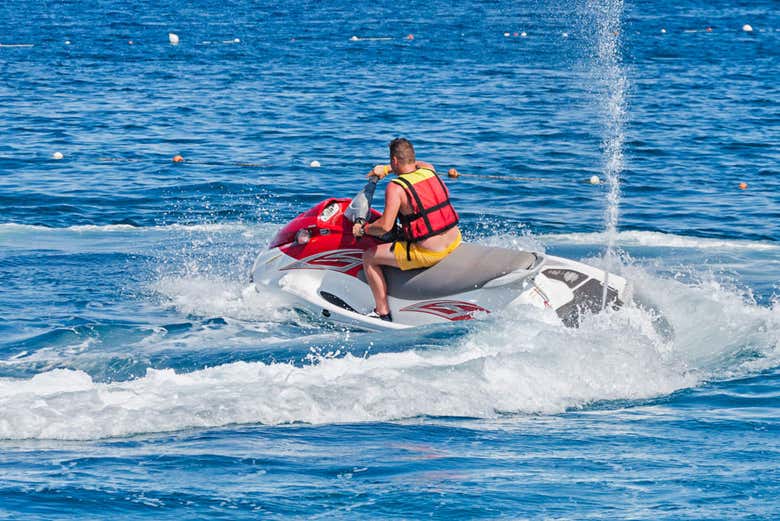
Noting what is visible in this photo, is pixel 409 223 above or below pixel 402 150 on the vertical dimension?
below

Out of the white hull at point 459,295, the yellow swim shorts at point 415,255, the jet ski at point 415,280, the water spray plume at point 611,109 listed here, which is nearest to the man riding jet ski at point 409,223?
the yellow swim shorts at point 415,255

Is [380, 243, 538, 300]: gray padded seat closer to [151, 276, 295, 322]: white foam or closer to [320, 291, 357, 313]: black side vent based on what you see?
[320, 291, 357, 313]: black side vent

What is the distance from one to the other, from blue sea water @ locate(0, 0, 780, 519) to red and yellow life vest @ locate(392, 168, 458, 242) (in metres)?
0.85

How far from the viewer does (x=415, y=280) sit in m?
9.83

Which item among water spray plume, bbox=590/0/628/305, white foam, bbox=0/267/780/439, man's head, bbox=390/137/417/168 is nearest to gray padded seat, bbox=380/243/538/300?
white foam, bbox=0/267/780/439

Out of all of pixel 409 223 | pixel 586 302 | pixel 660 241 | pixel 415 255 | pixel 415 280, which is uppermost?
pixel 409 223

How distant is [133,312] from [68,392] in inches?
120

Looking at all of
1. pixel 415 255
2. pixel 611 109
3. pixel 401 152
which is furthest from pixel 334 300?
pixel 611 109

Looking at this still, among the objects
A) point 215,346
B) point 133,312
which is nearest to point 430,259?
point 215,346

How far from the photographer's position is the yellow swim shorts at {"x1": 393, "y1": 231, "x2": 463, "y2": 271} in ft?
31.9

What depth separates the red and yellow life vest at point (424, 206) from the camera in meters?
9.50

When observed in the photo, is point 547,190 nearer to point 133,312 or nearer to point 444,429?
point 133,312

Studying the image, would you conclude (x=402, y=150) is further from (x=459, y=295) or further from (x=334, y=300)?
(x=334, y=300)

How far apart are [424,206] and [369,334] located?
1186 mm
